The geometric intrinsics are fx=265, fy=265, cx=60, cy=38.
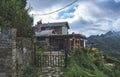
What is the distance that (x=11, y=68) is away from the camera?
9.71m

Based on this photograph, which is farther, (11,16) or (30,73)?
(11,16)

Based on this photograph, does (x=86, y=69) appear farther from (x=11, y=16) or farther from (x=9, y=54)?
(x=11, y=16)

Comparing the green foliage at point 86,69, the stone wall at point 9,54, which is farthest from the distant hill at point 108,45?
the stone wall at point 9,54

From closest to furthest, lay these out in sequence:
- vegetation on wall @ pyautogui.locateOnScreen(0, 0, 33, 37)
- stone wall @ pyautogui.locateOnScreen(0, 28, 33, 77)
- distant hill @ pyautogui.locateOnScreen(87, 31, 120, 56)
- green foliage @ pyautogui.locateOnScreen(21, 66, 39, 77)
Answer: stone wall @ pyautogui.locateOnScreen(0, 28, 33, 77) < green foliage @ pyautogui.locateOnScreen(21, 66, 39, 77) < vegetation on wall @ pyautogui.locateOnScreen(0, 0, 33, 37) < distant hill @ pyautogui.locateOnScreen(87, 31, 120, 56)

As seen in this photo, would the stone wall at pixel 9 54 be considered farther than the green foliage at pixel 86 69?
Yes

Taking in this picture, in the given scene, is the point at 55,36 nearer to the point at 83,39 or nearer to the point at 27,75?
the point at 83,39

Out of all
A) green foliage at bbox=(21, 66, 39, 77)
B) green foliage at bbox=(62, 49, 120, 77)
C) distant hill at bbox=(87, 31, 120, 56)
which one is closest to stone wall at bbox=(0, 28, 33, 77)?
green foliage at bbox=(21, 66, 39, 77)

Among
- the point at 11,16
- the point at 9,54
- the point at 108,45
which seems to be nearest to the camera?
the point at 9,54

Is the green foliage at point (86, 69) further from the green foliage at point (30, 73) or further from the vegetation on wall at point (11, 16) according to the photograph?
the vegetation on wall at point (11, 16)

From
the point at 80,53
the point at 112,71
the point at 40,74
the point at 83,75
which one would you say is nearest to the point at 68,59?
the point at 80,53

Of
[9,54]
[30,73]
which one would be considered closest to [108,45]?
[30,73]

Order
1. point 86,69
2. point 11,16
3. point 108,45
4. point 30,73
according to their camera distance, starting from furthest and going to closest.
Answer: point 108,45, point 11,16, point 30,73, point 86,69

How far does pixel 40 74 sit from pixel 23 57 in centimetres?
104

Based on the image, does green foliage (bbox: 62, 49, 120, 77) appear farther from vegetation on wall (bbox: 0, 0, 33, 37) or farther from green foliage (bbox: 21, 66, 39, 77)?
vegetation on wall (bbox: 0, 0, 33, 37)
